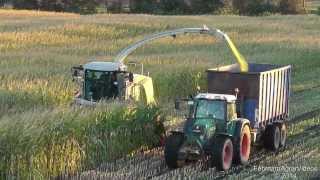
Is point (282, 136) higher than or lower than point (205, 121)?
lower

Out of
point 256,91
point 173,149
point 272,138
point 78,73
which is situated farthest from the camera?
point 78,73

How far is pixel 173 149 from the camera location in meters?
10.6

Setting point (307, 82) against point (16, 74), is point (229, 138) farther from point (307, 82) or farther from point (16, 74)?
point (307, 82)

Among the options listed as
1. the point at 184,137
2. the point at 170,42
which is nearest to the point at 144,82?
the point at 184,137

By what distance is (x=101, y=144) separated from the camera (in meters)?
11.1

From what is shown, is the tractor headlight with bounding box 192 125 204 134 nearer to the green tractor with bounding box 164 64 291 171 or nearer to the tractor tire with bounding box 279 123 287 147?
the green tractor with bounding box 164 64 291 171

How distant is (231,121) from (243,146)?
1.71 feet

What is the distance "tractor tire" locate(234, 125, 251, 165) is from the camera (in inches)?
424

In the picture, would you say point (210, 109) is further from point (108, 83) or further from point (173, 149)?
point (108, 83)

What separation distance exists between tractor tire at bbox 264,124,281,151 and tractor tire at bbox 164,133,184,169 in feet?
7.09

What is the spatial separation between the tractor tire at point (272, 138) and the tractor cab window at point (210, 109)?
1.72m

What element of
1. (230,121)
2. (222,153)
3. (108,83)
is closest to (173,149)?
(222,153)

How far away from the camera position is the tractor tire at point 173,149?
1056 centimetres

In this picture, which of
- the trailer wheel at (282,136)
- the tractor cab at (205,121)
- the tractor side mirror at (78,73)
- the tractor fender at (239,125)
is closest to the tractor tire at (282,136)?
the trailer wheel at (282,136)
